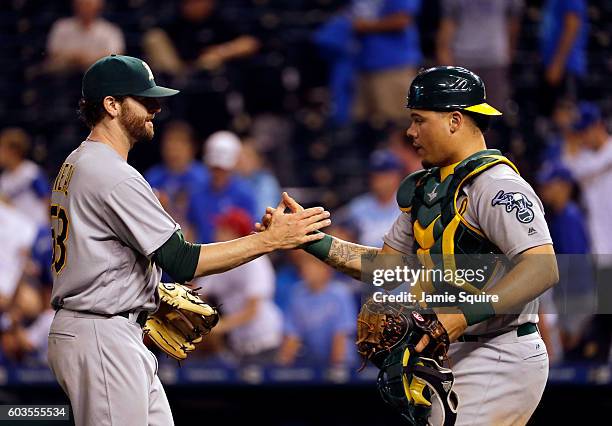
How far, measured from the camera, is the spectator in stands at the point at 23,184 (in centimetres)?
873

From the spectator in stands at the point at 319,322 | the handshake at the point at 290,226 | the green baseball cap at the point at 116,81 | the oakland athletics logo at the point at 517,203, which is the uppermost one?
the green baseball cap at the point at 116,81

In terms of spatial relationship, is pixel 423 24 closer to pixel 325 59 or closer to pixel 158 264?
pixel 325 59

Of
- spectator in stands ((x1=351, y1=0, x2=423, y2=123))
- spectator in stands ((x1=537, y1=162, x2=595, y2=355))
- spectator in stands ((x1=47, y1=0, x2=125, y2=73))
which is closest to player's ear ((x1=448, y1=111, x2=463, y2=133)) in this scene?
spectator in stands ((x1=537, y1=162, x2=595, y2=355))

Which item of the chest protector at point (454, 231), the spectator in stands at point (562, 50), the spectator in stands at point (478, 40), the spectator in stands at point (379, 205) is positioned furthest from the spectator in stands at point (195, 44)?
the chest protector at point (454, 231)

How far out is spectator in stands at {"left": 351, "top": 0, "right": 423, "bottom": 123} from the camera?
28.9ft

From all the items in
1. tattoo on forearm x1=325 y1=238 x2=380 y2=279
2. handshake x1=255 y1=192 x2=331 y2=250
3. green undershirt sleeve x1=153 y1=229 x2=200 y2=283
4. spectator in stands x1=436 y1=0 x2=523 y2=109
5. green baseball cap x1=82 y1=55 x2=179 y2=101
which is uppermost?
green baseball cap x1=82 y1=55 x2=179 y2=101

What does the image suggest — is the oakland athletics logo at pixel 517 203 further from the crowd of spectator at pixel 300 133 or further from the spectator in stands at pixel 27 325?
the spectator in stands at pixel 27 325

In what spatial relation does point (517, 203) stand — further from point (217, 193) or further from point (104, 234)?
point (217, 193)

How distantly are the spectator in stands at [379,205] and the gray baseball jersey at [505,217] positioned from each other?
11.8 ft

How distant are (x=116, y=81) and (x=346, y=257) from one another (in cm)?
118

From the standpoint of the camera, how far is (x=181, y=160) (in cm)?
845

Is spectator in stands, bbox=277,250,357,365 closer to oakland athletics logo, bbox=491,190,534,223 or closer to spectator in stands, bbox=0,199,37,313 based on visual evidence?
spectator in stands, bbox=0,199,37,313

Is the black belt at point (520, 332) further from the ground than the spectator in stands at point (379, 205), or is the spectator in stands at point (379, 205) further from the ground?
the black belt at point (520, 332)

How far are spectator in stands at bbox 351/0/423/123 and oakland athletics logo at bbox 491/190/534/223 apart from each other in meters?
4.76
